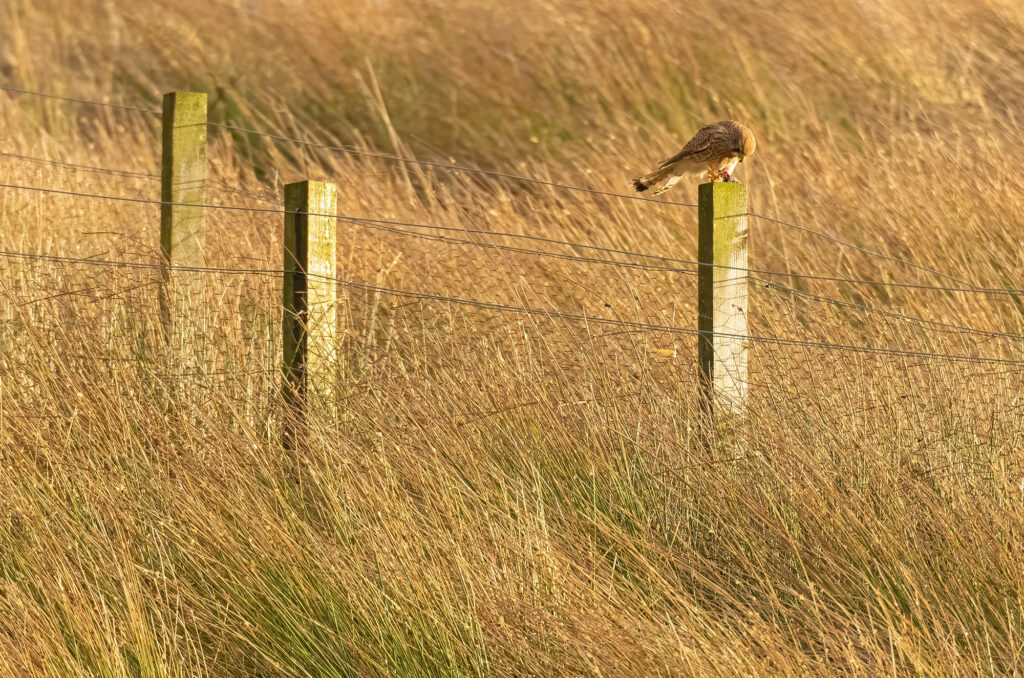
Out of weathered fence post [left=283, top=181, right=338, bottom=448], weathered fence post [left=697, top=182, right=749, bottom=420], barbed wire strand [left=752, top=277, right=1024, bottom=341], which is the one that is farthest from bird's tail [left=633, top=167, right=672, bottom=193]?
weathered fence post [left=283, top=181, right=338, bottom=448]

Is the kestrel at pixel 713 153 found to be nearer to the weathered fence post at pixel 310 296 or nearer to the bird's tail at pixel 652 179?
the bird's tail at pixel 652 179

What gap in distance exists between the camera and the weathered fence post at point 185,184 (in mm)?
4387

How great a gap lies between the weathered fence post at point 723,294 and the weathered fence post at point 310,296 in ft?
3.67

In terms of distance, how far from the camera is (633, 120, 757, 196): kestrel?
4.20 m

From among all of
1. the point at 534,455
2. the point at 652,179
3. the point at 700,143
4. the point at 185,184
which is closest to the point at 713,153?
the point at 700,143

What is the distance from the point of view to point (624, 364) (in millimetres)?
3959

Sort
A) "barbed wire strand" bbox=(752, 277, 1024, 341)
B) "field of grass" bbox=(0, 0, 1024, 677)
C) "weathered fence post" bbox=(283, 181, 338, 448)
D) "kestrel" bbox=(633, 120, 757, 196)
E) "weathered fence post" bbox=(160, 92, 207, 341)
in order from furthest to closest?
"weathered fence post" bbox=(160, 92, 207, 341)
"kestrel" bbox=(633, 120, 757, 196)
"barbed wire strand" bbox=(752, 277, 1024, 341)
"weathered fence post" bbox=(283, 181, 338, 448)
"field of grass" bbox=(0, 0, 1024, 677)

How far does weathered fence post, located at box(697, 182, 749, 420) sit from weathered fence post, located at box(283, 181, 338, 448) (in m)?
1.12

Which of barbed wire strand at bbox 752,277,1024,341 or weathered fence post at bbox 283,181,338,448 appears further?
barbed wire strand at bbox 752,277,1024,341

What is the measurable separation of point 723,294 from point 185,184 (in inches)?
80.3

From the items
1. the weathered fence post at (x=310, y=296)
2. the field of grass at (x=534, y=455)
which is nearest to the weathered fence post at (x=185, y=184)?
the field of grass at (x=534, y=455)

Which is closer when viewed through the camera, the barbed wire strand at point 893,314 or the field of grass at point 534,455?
the field of grass at point 534,455

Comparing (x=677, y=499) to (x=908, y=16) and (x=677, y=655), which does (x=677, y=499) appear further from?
(x=908, y=16)

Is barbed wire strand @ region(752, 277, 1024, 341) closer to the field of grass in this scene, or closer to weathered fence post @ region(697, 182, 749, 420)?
the field of grass
